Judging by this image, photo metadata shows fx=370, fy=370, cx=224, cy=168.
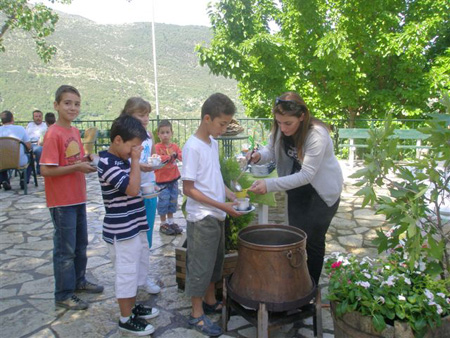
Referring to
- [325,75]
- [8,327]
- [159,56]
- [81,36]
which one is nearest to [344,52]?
[325,75]

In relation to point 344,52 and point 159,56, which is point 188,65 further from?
point 344,52

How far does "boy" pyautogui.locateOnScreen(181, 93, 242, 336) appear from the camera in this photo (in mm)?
2467

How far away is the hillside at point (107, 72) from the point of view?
38.4 metres

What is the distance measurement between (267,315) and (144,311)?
1092mm

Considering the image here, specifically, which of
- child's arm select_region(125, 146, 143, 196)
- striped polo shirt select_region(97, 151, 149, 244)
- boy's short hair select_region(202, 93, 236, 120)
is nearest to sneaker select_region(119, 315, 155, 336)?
striped polo shirt select_region(97, 151, 149, 244)

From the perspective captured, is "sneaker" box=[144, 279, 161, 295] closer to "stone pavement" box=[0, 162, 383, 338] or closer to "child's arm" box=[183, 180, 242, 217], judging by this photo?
"stone pavement" box=[0, 162, 383, 338]

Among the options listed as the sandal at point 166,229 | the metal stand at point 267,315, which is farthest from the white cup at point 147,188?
the sandal at point 166,229

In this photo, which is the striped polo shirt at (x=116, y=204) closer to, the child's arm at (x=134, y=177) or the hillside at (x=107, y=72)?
the child's arm at (x=134, y=177)

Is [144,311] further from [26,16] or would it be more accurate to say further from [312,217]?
[26,16]

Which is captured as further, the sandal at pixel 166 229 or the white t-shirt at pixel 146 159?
the sandal at pixel 166 229

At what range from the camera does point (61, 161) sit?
2830 mm

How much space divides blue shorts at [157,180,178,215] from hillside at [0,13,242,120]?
975 inches

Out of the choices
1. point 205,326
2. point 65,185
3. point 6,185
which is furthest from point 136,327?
point 6,185

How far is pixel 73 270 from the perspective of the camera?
9.96 ft
